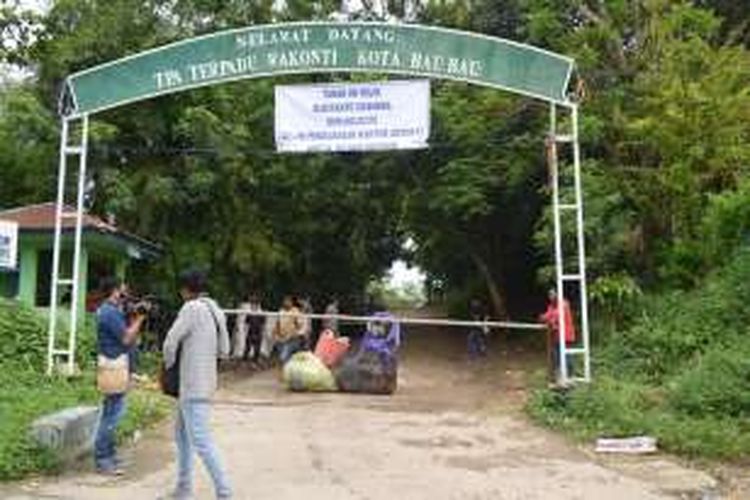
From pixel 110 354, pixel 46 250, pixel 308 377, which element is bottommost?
pixel 308 377

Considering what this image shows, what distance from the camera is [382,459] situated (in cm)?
1303

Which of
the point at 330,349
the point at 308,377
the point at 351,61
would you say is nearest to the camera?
the point at 351,61

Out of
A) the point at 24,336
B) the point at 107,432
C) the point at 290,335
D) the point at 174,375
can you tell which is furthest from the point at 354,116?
the point at 174,375

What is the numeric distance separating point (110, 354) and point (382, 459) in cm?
300

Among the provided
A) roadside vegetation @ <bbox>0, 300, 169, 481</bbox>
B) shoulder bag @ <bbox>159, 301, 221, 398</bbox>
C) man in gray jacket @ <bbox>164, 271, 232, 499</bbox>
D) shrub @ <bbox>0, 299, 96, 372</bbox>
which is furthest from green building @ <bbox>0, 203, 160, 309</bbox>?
man in gray jacket @ <bbox>164, 271, 232, 499</bbox>

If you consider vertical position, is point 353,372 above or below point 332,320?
below

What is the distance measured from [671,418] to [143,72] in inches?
A: 338

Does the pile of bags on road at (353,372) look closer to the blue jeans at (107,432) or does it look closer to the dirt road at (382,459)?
the dirt road at (382,459)

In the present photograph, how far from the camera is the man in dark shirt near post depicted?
11719 millimetres

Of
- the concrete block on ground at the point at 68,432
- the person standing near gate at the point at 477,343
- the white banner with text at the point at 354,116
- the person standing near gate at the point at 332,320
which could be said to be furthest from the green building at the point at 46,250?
the concrete block on ground at the point at 68,432

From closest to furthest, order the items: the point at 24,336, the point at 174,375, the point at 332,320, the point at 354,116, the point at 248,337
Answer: the point at 174,375
the point at 354,116
the point at 24,336
the point at 332,320
the point at 248,337

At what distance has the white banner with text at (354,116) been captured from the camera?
1780 centimetres

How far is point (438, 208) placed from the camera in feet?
99.6

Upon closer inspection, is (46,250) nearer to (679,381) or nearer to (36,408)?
(36,408)
